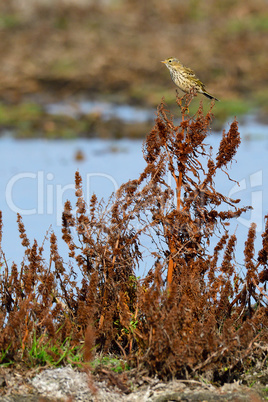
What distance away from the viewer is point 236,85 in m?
→ 16.9

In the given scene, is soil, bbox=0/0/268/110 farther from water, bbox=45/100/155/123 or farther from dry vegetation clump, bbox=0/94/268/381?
dry vegetation clump, bbox=0/94/268/381

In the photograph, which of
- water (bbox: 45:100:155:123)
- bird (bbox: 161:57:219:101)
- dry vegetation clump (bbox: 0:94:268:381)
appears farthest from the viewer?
water (bbox: 45:100:155:123)

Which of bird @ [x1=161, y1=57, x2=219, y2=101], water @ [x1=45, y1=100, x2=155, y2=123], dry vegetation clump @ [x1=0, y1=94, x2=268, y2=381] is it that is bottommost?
dry vegetation clump @ [x1=0, y1=94, x2=268, y2=381]

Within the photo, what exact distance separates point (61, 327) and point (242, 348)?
1.23m

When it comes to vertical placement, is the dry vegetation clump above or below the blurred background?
below

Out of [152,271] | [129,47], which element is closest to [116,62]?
[129,47]

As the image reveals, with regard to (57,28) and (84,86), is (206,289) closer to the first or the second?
(84,86)

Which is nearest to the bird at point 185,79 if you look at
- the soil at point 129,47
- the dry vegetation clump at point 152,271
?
the dry vegetation clump at point 152,271

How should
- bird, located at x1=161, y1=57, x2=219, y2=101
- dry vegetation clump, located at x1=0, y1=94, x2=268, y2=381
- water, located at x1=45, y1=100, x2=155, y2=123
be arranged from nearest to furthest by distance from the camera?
dry vegetation clump, located at x1=0, y1=94, x2=268, y2=381 → bird, located at x1=161, y1=57, x2=219, y2=101 → water, located at x1=45, y1=100, x2=155, y2=123

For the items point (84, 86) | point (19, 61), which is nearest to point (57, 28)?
point (19, 61)

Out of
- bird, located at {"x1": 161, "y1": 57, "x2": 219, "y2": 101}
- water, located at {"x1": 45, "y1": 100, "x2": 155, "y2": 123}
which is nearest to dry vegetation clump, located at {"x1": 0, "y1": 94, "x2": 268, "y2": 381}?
bird, located at {"x1": 161, "y1": 57, "x2": 219, "y2": 101}

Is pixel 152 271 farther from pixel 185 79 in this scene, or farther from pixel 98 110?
pixel 98 110

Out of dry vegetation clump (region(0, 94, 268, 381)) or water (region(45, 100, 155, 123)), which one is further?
water (region(45, 100, 155, 123))

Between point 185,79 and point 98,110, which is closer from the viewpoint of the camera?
point 185,79
